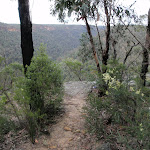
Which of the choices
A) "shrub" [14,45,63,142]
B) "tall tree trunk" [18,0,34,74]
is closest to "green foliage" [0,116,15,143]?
"shrub" [14,45,63,142]

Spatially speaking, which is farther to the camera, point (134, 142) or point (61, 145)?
point (61, 145)

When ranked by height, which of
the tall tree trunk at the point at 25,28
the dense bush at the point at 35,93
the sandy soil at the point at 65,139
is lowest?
the sandy soil at the point at 65,139

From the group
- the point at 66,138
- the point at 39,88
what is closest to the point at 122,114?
the point at 66,138

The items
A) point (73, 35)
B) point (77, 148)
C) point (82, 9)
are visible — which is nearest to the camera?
point (77, 148)

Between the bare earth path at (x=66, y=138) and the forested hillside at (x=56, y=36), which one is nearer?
the bare earth path at (x=66, y=138)

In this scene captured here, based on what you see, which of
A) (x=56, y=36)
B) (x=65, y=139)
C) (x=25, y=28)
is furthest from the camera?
(x=56, y=36)

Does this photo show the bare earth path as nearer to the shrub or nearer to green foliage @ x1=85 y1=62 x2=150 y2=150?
the shrub

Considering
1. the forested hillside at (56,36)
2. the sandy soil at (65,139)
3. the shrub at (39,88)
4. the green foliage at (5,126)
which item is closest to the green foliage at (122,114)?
the sandy soil at (65,139)

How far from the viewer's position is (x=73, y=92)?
777 centimetres

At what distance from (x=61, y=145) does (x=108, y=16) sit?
3902 mm

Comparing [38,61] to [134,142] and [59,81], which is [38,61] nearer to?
[59,81]

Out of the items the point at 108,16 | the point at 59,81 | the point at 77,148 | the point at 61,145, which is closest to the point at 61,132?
the point at 61,145

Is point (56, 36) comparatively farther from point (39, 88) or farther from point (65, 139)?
point (65, 139)

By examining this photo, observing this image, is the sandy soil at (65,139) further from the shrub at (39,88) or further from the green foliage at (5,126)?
the green foliage at (5,126)
